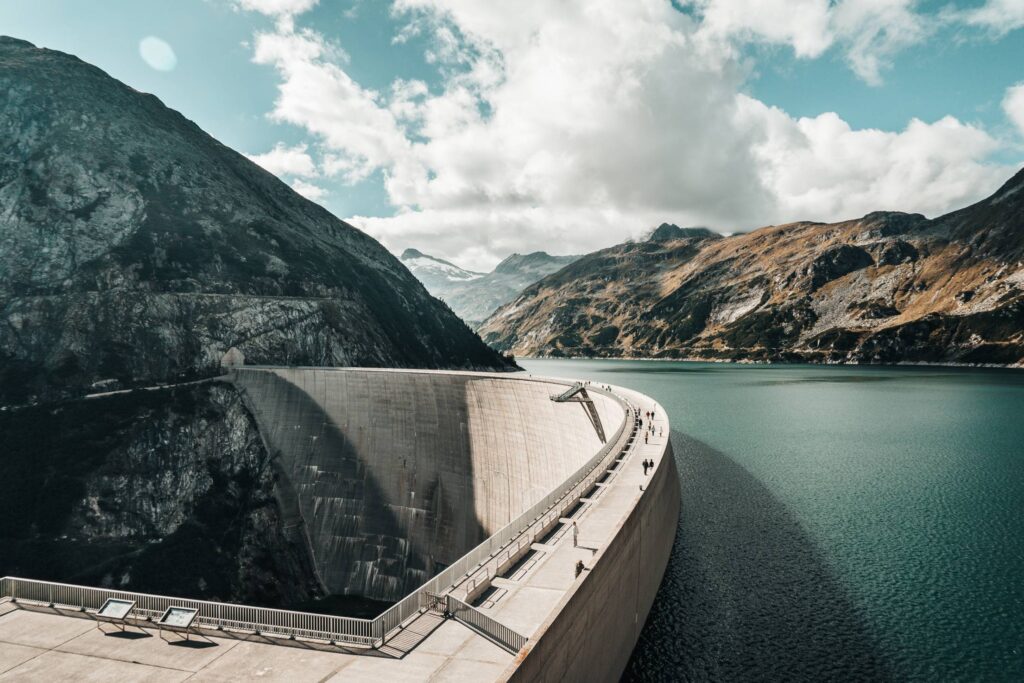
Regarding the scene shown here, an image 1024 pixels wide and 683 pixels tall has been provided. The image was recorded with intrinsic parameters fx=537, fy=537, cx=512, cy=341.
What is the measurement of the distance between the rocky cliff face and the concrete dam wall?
389cm

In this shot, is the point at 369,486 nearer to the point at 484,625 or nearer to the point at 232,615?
the point at 232,615

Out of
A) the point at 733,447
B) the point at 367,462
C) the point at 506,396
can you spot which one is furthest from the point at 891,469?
the point at 367,462

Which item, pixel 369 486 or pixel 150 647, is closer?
pixel 150 647

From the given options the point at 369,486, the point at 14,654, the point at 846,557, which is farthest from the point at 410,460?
the point at 14,654

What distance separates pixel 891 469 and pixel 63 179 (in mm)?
150169

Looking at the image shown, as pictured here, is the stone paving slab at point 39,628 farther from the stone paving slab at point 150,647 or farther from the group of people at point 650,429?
the group of people at point 650,429

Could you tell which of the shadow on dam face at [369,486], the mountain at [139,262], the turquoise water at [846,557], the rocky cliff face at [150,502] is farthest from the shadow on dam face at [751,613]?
the mountain at [139,262]

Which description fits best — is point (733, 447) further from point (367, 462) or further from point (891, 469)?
point (367, 462)

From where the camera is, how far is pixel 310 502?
233 ft

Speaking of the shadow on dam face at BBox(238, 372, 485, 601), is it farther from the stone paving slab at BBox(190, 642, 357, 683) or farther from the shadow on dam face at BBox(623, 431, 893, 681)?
the stone paving slab at BBox(190, 642, 357, 683)

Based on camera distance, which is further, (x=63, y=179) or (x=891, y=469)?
(x=63, y=179)

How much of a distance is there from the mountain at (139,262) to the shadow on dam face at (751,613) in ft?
266

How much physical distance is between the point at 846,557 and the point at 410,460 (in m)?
45.9

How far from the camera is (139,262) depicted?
100m
